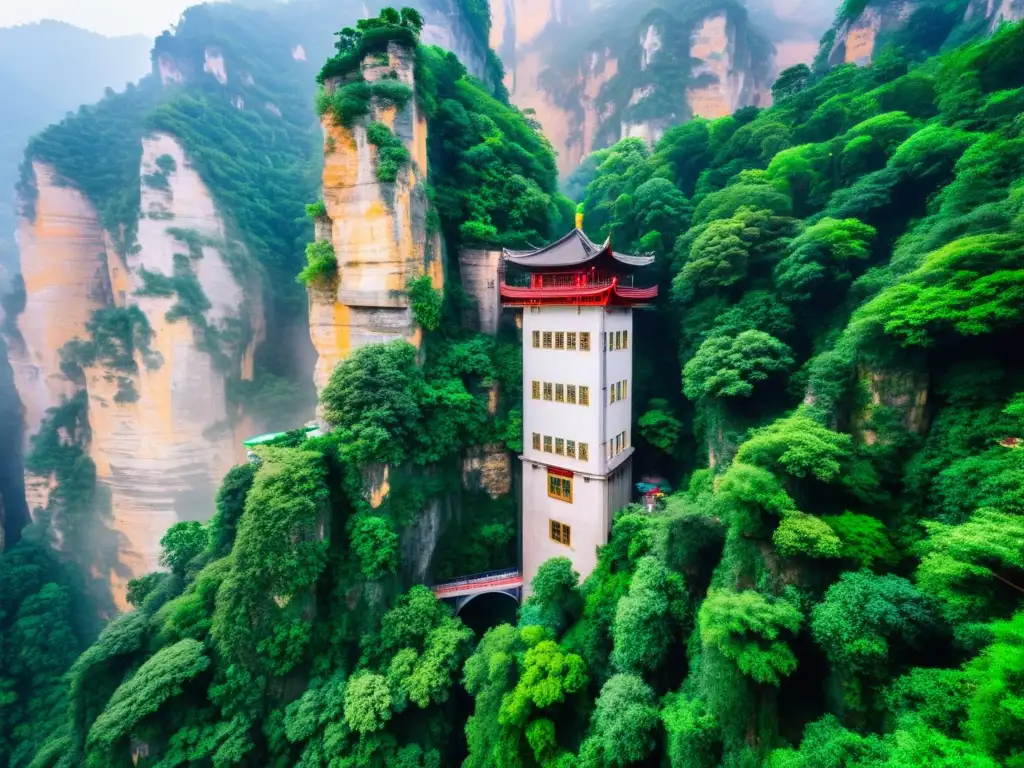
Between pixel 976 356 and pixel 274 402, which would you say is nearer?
pixel 976 356

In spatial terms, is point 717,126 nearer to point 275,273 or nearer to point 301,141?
point 275,273

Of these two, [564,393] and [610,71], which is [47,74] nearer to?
[610,71]

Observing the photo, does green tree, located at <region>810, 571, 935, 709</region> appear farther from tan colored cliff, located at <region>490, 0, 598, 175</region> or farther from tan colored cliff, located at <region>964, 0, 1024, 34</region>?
tan colored cliff, located at <region>490, 0, 598, 175</region>

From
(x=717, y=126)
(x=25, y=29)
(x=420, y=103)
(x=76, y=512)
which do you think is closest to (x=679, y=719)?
(x=420, y=103)

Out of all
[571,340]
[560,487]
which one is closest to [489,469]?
[560,487]

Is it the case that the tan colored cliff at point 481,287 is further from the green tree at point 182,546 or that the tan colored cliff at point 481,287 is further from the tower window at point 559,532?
the green tree at point 182,546

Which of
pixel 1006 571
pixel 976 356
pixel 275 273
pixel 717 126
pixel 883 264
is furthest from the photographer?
pixel 275 273
